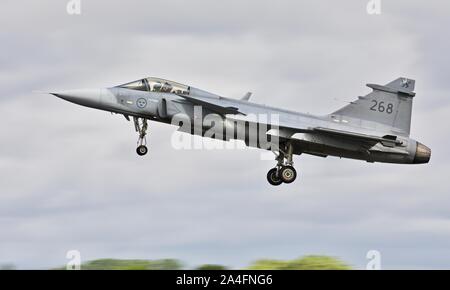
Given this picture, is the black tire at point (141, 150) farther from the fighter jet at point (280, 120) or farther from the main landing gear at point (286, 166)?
the main landing gear at point (286, 166)

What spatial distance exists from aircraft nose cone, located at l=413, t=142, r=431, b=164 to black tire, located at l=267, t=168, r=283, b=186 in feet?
12.6

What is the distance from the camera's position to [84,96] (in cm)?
2422

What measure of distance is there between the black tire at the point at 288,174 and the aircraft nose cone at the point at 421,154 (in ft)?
11.3

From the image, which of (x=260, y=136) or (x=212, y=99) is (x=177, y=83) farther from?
(x=260, y=136)

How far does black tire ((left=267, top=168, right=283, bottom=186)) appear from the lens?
1014 inches

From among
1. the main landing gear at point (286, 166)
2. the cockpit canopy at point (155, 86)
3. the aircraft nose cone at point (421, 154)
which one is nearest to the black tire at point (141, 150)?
the cockpit canopy at point (155, 86)

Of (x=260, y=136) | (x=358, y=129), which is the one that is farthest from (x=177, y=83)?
(x=358, y=129)

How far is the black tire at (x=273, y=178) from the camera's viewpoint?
25766 millimetres

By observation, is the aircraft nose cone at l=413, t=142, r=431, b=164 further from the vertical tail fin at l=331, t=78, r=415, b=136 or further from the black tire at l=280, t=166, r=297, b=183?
the black tire at l=280, t=166, r=297, b=183

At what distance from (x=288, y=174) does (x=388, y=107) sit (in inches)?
133

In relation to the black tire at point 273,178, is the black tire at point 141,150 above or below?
above

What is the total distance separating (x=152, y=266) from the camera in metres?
18.8

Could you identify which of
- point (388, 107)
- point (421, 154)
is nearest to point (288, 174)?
point (388, 107)
